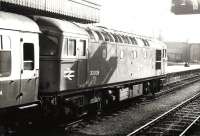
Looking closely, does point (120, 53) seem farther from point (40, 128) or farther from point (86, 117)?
point (40, 128)

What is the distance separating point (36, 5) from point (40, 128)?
25.7 ft

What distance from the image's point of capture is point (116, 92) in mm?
16766

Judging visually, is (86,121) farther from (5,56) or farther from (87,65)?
(5,56)

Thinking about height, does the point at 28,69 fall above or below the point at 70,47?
below

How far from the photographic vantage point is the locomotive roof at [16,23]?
9.15 m

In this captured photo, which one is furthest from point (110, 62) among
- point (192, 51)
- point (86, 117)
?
point (192, 51)

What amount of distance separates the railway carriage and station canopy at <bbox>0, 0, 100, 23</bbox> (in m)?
4.13

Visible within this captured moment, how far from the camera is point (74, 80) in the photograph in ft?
40.5

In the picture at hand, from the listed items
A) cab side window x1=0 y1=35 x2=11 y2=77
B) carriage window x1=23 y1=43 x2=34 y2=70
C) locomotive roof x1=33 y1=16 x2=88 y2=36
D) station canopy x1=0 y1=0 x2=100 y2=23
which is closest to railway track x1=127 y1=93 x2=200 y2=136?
carriage window x1=23 y1=43 x2=34 y2=70

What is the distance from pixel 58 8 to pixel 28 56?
1013cm

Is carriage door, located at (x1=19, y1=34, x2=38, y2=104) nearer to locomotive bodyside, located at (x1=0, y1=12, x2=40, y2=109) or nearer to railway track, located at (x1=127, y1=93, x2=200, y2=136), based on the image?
locomotive bodyside, located at (x1=0, y1=12, x2=40, y2=109)

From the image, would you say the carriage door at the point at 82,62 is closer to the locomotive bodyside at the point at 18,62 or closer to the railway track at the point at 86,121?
the railway track at the point at 86,121

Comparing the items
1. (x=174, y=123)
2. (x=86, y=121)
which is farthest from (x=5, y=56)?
(x=174, y=123)

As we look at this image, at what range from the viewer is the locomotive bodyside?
909cm
